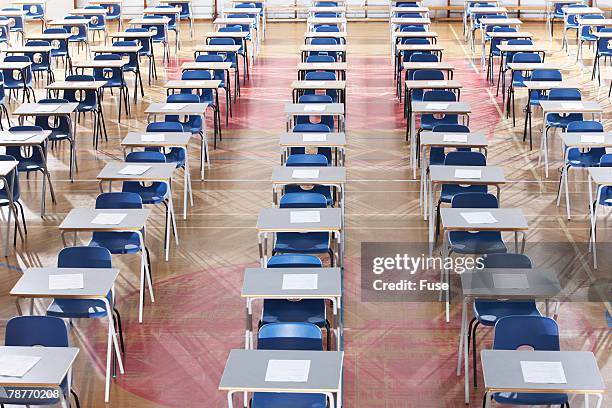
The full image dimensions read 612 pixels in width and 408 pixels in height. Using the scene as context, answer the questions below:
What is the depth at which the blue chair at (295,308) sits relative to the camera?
316 inches

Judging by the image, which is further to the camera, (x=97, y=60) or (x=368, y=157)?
(x=97, y=60)

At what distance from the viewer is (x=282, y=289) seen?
7.74 meters

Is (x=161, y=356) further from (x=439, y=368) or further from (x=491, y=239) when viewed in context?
(x=491, y=239)

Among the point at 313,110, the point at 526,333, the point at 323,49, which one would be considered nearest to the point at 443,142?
the point at 313,110

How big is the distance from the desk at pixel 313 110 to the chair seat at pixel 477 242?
418 cm

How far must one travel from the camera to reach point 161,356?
342 inches

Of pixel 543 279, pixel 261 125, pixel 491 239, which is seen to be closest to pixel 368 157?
pixel 261 125

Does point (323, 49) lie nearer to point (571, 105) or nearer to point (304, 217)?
point (571, 105)

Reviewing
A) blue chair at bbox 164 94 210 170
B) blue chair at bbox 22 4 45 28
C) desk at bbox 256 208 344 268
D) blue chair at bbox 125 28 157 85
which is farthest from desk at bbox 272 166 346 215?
blue chair at bbox 22 4 45 28

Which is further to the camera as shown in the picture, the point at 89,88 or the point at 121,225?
the point at 89,88

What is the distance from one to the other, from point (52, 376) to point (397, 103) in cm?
1236

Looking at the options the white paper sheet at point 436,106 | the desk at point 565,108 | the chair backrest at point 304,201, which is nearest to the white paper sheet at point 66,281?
the chair backrest at point 304,201

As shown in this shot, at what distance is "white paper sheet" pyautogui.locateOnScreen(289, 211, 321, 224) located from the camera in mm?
9273

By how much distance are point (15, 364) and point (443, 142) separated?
6.59 m
